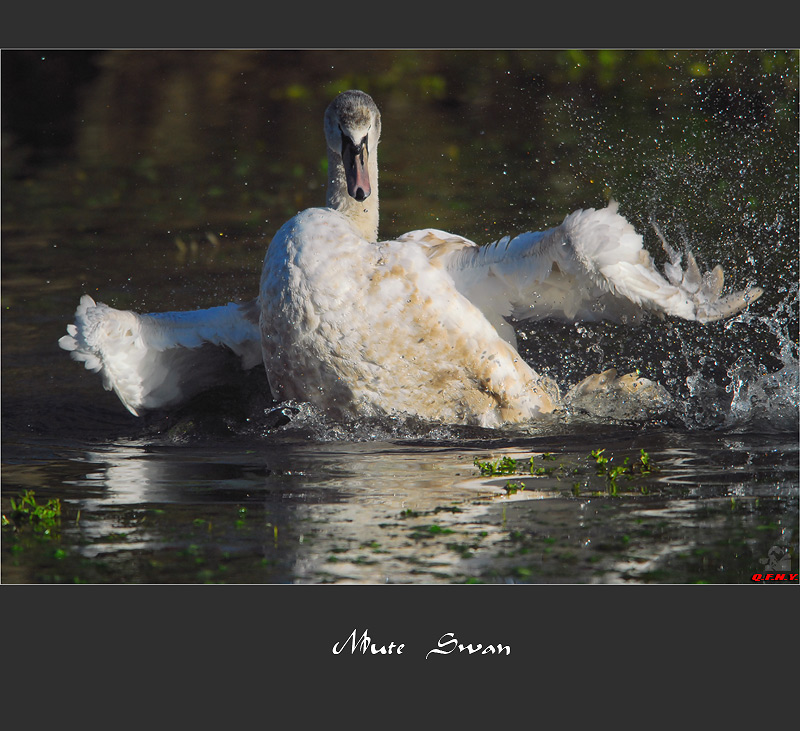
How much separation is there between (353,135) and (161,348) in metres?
1.82

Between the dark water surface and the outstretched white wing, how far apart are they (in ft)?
2.27

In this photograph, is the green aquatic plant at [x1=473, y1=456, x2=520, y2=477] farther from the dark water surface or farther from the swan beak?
the swan beak

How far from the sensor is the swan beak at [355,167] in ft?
23.7

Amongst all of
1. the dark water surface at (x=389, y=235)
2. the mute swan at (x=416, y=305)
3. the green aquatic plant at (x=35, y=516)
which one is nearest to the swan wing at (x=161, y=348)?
the mute swan at (x=416, y=305)

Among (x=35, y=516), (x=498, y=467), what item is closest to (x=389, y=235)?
(x=498, y=467)

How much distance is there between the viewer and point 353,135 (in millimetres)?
7324

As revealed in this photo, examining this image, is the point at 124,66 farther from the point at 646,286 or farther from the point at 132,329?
the point at 646,286

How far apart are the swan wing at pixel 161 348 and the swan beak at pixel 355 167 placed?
3.53ft

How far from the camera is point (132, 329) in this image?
7496 millimetres

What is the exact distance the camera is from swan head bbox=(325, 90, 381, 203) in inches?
286

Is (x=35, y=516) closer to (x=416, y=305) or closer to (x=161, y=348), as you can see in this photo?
(x=161, y=348)
